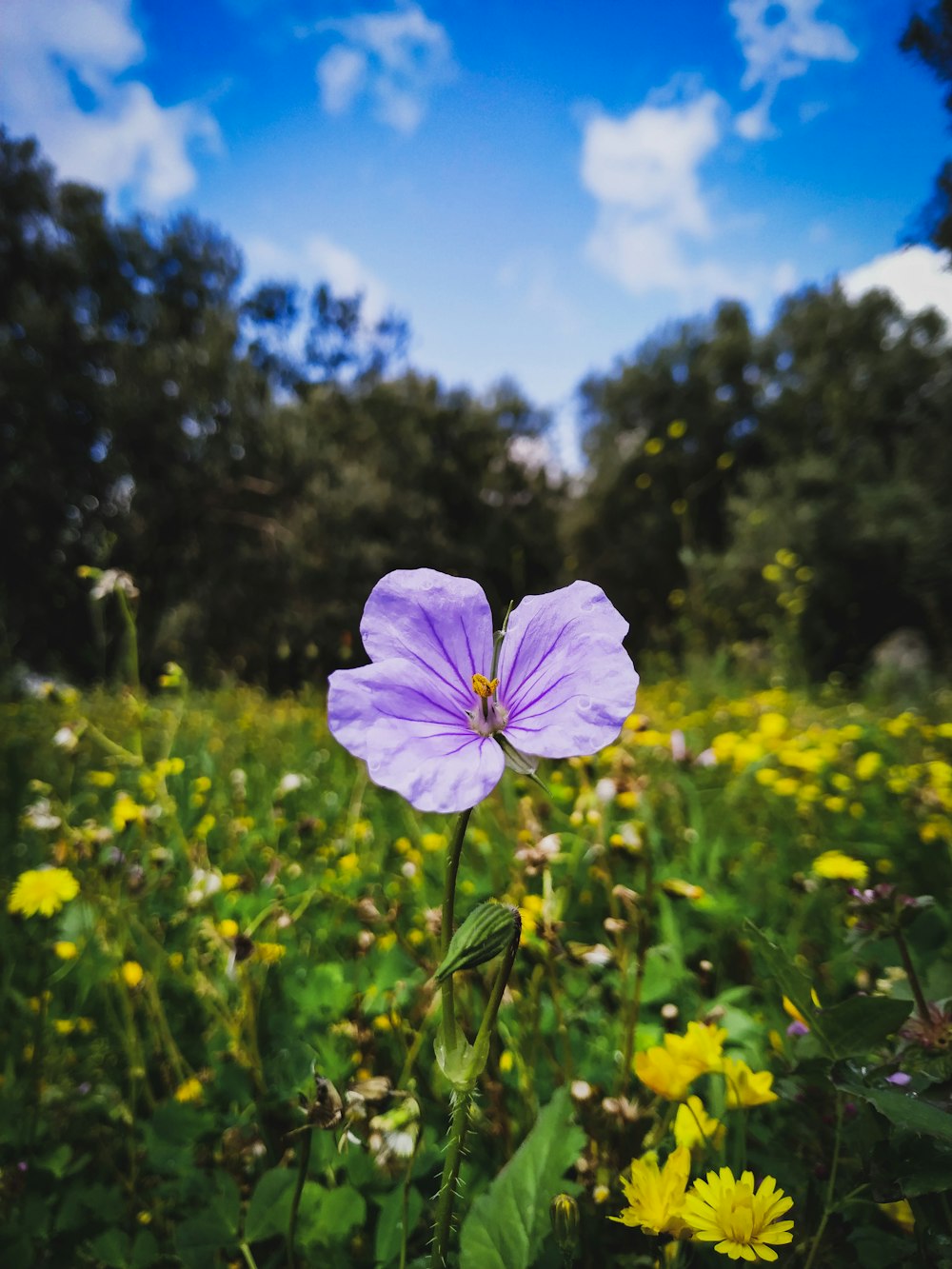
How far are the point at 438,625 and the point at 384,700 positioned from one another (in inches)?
6.0

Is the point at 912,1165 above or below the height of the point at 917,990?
below

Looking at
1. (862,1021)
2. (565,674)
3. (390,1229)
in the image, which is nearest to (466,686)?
(565,674)

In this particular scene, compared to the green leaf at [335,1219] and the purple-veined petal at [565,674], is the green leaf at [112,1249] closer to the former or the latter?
the green leaf at [335,1219]

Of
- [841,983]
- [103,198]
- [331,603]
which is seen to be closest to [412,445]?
[331,603]

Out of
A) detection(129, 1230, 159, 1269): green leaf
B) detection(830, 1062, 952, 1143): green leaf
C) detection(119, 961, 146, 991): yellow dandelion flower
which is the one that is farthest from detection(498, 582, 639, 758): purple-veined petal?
detection(119, 961, 146, 991): yellow dandelion flower

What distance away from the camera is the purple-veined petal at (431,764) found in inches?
27.0

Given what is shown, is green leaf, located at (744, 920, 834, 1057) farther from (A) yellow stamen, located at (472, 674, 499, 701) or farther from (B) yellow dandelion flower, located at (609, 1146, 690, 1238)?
(A) yellow stamen, located at (472, 674, 499, 701)

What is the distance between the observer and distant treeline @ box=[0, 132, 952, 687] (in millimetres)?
13391

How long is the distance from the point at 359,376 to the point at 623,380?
703 cm

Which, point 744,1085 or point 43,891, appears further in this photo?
point 43,891

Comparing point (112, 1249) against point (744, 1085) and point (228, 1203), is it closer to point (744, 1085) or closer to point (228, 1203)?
point (228, 1203)

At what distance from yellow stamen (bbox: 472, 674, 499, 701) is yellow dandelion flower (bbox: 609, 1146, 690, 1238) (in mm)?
580

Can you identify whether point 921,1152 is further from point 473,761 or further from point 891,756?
point 891,756

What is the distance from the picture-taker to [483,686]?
0.83 meters
